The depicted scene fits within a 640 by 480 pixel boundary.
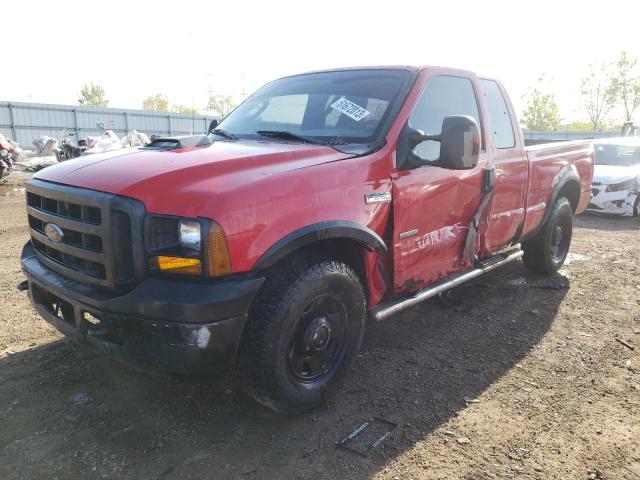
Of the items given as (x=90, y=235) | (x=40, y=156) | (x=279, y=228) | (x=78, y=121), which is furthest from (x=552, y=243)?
(x=78, y=121)

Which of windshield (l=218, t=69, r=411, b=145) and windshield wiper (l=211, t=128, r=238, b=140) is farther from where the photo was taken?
windshield wiper (l=211, t=128, r=238, b=140)

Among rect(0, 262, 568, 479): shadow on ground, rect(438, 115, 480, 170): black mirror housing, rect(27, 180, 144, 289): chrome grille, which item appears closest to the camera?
rect(27, 180, 144, 289): chrome grille

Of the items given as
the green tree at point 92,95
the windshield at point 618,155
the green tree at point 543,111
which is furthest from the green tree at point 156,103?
the windshield at point 618,155

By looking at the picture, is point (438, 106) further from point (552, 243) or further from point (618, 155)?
point (618, 155)

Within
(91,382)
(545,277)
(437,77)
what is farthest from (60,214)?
(545,277)

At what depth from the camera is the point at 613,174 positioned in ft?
33.9

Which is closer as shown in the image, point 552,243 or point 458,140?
point 458,140

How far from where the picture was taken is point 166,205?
2270mm

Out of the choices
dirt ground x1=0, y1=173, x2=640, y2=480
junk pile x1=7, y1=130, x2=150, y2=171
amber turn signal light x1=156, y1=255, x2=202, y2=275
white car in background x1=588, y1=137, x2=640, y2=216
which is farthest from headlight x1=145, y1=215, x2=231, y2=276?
junk pile x1=7, y1=130, x2=150, y2=171

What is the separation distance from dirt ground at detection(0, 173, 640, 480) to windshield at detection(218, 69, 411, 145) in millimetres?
1648

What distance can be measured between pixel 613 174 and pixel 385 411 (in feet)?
31.8

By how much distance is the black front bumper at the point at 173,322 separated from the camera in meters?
2.19

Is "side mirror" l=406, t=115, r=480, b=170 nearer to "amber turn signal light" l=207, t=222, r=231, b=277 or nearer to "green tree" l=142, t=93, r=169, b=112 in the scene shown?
"amber turn signal light" l=207, t=222, r=231, b=277

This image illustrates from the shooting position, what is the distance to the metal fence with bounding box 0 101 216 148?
20.9 metres
